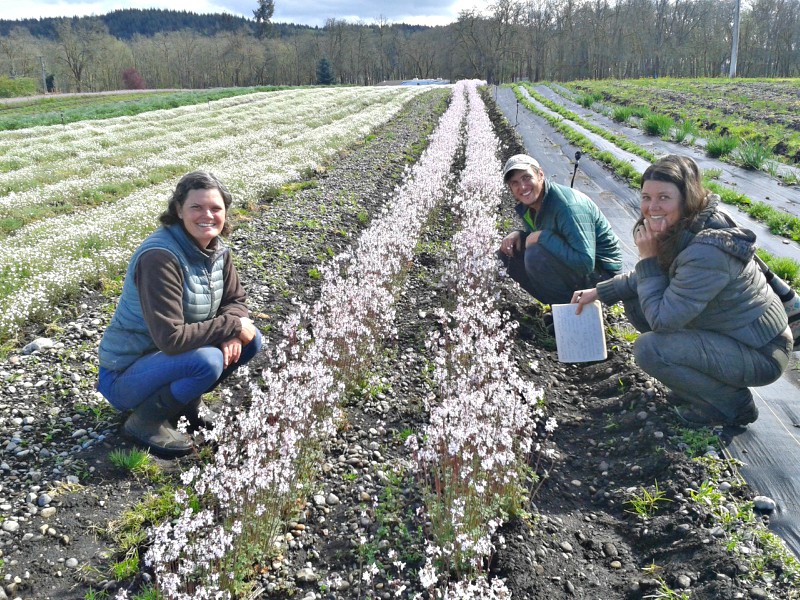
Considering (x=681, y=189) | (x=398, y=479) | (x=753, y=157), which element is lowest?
(x=398, y=479)

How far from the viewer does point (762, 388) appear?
520cm

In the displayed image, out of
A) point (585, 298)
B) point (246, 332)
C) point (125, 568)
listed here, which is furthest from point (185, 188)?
point (585, 298)

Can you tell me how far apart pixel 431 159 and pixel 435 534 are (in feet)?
40.7

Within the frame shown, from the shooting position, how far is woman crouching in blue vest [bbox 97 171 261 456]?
14.0ft

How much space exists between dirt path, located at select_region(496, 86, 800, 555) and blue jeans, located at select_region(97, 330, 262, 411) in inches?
157

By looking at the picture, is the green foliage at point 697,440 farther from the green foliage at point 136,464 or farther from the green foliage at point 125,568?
the green foliage at point 136,464

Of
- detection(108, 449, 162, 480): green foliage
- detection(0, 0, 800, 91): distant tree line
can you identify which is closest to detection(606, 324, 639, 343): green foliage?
detection(108, 449, 162, 480): green foliage

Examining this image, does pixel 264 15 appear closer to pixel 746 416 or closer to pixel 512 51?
pixel 512 51

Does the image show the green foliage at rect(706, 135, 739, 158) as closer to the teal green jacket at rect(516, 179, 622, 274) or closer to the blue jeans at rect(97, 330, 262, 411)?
the teal green jacket at rect(516, 179, 622, 274)

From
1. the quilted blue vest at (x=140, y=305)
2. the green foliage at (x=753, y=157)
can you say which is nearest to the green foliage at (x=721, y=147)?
the green foliage at (x=753, y=157)

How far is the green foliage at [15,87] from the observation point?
63147 millimetres

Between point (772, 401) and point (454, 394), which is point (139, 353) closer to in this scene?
point (454, 394)

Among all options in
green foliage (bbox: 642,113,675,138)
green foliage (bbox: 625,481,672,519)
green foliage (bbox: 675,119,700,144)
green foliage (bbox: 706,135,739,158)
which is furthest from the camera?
green foliage (bbox: 642,113,675,138)

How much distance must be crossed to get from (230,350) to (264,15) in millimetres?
151186
